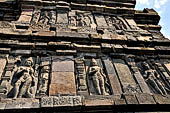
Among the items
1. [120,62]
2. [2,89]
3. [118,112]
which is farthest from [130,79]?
[2,89]

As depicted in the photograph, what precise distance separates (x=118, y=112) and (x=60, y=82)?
5.85ft

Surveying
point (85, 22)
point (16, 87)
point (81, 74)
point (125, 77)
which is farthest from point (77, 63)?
point (85, 22)

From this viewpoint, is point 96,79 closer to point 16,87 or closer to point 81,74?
point 81,74

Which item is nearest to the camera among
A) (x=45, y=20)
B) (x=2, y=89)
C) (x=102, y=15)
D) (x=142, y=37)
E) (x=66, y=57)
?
(x=2, y=89)

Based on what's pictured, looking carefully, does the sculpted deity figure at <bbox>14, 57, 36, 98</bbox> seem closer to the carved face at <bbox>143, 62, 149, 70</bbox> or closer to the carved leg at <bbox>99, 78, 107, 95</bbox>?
the carved leg at <bbox>99, 78, 107, 95</bbox>

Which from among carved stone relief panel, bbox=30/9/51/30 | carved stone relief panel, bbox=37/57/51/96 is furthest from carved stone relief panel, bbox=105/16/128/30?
carved stone relief panel, bbox=37/57/51/96

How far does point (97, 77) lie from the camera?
5395 mm

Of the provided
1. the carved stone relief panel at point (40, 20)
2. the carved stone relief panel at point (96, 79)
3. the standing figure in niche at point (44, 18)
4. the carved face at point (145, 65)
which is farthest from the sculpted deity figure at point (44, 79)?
the carved face at point (145, 65)

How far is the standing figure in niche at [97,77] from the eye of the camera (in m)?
5.06

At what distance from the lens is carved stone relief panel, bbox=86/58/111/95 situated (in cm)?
505

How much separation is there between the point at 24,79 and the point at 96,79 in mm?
2080

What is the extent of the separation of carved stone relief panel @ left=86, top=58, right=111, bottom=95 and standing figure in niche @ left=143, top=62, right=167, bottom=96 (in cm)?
143

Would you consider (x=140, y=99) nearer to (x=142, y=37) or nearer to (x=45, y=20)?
(x=142, y=37)

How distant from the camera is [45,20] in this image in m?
8.21
